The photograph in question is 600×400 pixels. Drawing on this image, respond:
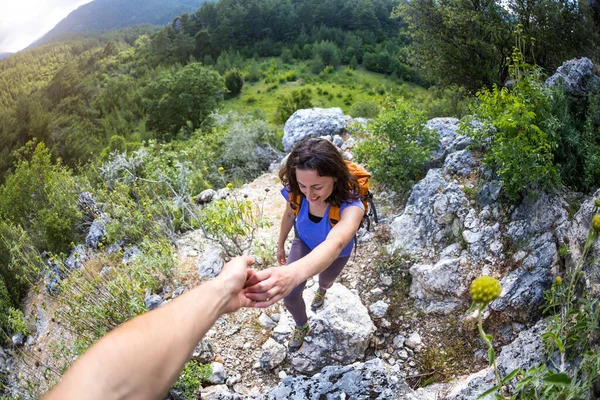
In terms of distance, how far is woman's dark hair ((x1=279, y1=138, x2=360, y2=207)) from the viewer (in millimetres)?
2305

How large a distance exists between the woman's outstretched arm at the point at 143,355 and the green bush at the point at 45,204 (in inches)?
257

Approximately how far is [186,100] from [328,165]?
24312mm

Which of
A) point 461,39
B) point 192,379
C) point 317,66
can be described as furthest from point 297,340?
point 317,66

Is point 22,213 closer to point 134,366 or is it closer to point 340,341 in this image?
point 340,341

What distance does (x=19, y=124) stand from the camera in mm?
24984

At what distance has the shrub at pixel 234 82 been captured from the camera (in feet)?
124

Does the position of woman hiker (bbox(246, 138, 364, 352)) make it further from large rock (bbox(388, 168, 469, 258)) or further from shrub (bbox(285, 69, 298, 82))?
shrub (bbox(285, 69, 298, 82))

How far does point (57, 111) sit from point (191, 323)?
38.8 metres

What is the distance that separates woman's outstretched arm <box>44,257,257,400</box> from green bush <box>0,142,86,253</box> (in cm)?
654

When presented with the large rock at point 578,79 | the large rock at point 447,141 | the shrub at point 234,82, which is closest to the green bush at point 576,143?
the large rock at point 578,79

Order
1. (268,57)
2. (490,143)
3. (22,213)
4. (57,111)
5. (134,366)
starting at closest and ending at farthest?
1. (134,366)
2. (490,143)
3. (22,213)
4. (57,111)
5. (268,57)

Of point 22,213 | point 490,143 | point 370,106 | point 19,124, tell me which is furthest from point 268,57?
point 490,143

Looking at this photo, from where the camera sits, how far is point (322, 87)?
128 feet

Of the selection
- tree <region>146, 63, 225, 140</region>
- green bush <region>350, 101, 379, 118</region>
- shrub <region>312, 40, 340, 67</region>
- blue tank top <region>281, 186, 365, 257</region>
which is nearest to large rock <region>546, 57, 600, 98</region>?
blue tank top <region>281, 186, 365, 257</region>
